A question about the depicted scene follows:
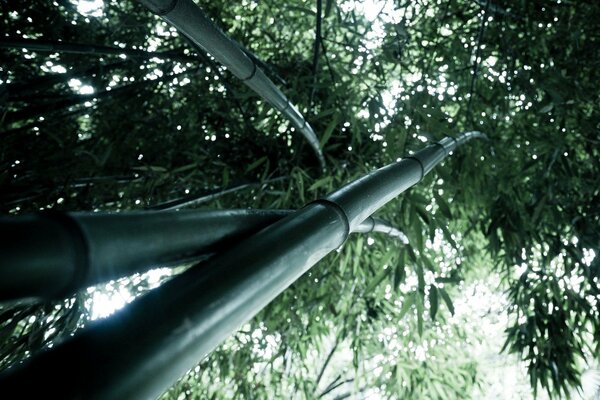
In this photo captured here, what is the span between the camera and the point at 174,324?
0.47 meters

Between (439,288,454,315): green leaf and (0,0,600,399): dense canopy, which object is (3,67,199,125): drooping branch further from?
(439,288,454,315): green leaf

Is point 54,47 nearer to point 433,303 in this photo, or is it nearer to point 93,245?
point 93,245

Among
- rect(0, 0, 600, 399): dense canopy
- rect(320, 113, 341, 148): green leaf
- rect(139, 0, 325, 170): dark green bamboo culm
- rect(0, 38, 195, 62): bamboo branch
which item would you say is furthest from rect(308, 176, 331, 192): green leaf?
rect(0, 38, 195, 62): bamboo branch

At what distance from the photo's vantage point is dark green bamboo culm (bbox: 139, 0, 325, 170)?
88 cm

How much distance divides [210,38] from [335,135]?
1.74 meters

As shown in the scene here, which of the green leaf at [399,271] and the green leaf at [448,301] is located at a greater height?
the green leaf at [399,271]

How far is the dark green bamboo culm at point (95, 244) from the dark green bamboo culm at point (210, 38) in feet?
1.37

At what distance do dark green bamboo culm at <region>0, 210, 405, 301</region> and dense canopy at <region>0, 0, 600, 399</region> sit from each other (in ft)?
4.02

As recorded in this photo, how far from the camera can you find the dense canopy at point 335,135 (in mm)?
2195

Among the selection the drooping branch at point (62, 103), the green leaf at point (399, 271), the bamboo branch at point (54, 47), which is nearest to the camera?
the bamboo branch at point (54, 47)

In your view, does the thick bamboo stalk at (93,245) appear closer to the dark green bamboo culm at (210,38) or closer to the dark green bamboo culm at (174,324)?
the dark green bamboo culm at (174,324)

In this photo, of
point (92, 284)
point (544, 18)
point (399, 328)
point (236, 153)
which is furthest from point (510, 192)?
point (92, 284)

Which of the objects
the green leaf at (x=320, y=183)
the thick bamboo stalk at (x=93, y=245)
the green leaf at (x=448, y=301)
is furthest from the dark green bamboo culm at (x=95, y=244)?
the green leaf at (x=320, y=183)

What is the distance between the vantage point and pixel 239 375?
10.3ft
